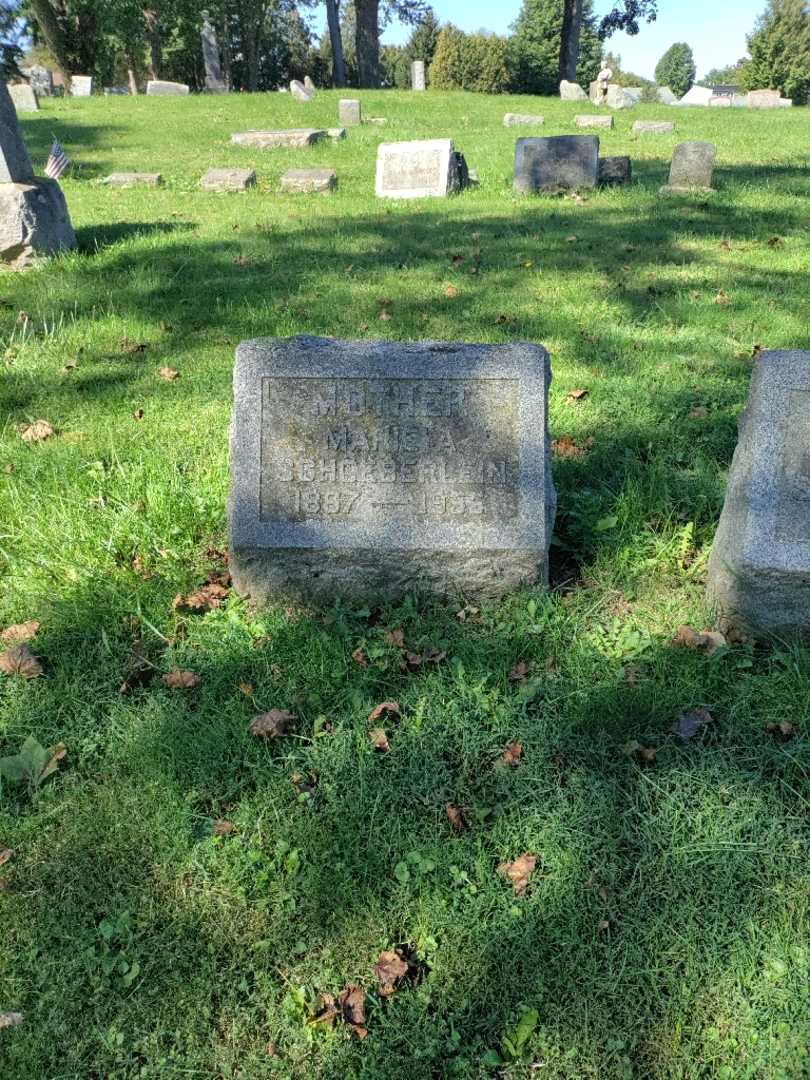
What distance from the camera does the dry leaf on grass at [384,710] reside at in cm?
245

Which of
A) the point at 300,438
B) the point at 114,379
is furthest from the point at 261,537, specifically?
the point at 114,379

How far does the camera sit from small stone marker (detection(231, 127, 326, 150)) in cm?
1367

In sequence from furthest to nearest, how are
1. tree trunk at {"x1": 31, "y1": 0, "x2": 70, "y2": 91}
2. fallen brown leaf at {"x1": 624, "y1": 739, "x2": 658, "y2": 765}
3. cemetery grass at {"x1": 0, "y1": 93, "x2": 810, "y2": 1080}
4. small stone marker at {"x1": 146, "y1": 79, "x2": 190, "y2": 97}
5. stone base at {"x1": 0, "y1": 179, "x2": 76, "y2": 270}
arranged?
1. tree trunk at {"x1": 31, "y1": 0, "x2": 70, "y2": 91}
2. small stone marker at {"x1": 146, "y1": 79, "x2": 190, "y2": 97}
3. stone base at {"x1": 0, "y1": 179, "x2": 76, "y2": 270}
4. fallen brown leaf at {"x1": 624, "y1": 739, "x2": 658, "y2": 765}
5. cemetery grass at {"x1": 0, "y1": 93, "x2": 810, "y2": 1080}

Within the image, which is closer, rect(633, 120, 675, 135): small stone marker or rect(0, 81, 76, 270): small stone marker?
rect(0, 81, 76, 270): small stone marker

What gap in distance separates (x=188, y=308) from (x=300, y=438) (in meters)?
3.50

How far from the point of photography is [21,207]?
20.9 feet

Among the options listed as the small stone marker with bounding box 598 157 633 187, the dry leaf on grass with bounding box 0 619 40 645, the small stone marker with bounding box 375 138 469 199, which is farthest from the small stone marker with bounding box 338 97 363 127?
the dry leaf on grass with bounding box 0 619 40 645

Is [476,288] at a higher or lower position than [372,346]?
lower

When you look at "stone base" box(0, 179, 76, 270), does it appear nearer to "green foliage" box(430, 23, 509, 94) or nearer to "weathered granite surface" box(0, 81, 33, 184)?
"weathered granite surface" box(0, 81, 33, 184)

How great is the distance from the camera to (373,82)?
24234 millimetres

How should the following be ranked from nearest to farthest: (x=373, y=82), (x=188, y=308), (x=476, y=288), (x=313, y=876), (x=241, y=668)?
(x=313, y=876) → (x=241, y=668) → (x=188, y=308) → (x=476, y=288) → (x=373, y=82)

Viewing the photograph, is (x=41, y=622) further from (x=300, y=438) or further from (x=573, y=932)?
(x=573, y=932)

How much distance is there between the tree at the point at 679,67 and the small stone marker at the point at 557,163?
99842mm

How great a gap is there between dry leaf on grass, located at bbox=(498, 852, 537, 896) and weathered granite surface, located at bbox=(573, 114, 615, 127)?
17859mm
